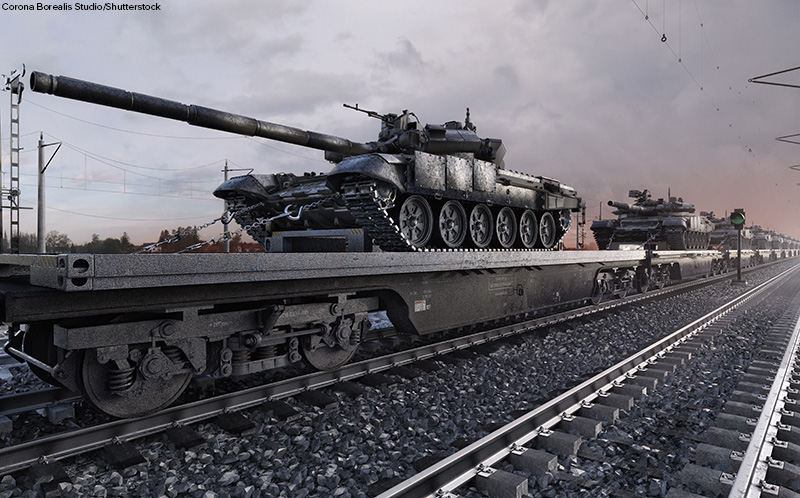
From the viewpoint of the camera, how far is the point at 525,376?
Answer: 6.04m

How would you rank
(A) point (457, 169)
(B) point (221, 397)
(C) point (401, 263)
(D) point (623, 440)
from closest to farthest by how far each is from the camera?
(D) point (623, 440) < (B) point (221, 397) < (C) point (401, 263) < (A) point (457, 169)

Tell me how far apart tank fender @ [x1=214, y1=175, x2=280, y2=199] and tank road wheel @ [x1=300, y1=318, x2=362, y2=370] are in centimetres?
436

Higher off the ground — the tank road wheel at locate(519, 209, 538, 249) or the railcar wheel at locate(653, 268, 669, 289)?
the tank road wheel at locate(519, 209, 538, 249)

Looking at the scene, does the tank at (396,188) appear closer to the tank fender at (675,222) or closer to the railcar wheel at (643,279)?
the railcar wheel at (643,279)

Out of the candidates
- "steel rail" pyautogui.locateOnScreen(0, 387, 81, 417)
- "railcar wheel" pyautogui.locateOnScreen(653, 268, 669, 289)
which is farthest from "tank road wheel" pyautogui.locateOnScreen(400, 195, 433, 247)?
"railcar wheel" pyautogui.locateOnScreen(653, 268, 669, 289)

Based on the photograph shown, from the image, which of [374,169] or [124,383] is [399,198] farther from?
[124,383]

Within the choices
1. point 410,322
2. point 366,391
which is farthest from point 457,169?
point 366,391

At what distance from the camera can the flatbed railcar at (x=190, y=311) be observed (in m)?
3.59

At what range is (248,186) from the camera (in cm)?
907

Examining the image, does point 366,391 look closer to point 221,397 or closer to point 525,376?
point 221,397

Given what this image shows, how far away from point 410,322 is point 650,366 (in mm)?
3185

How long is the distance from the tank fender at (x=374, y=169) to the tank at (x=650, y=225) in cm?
1686

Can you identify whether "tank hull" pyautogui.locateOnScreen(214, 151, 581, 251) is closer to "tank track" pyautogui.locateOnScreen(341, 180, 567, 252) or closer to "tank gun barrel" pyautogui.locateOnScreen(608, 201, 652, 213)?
"tank track" pyautogui.locateOnScreen(341, 180, 567, 252)

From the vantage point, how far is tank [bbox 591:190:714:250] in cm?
2192
